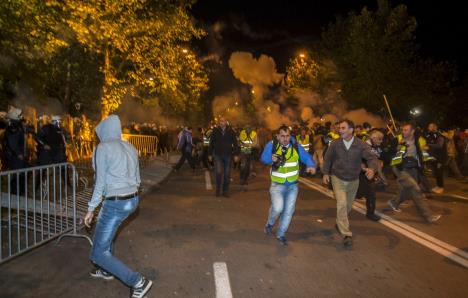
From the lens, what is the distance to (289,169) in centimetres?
623

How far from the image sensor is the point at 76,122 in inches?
742

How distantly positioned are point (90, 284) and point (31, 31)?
388 inches

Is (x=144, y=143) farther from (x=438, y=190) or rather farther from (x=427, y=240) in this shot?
(x=427, y=240)

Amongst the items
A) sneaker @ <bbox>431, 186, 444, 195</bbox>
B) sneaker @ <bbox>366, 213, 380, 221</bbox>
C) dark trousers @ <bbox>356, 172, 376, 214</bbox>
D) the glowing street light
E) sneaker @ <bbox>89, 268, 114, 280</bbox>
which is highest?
the glowing street light

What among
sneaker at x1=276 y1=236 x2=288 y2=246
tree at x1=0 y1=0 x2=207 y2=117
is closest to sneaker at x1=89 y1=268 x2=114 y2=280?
sneaker at x1=276 y1=236 x2=288 y2=246

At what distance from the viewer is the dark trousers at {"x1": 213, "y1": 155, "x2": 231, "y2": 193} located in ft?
33.4

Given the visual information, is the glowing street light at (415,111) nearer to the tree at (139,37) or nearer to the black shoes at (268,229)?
the tree at (139,37)

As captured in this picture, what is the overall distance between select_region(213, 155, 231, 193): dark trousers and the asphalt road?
1597mm

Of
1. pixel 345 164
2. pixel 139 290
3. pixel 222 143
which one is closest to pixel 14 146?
pixel 222 143

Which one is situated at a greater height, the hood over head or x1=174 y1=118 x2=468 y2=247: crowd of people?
the hood over head

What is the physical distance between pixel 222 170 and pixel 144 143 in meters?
8.93

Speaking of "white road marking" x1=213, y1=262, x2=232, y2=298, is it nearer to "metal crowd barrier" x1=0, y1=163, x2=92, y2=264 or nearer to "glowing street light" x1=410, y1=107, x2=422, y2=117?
"metal crowd barrier" x1=0, y1=163, x2=92, y2=264

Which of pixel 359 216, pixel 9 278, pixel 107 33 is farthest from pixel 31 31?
pixel 359 216

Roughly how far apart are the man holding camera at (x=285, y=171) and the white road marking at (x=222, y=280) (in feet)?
4.40
